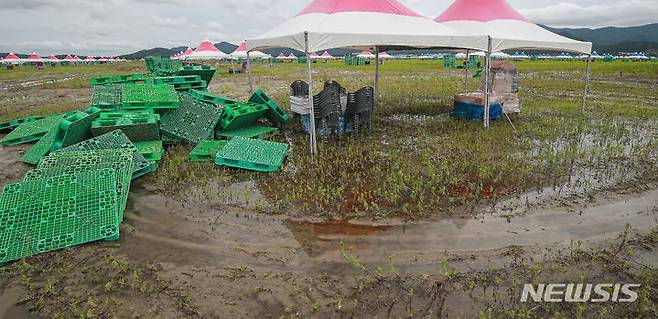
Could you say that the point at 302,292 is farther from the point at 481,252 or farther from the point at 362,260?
the point at 481,252

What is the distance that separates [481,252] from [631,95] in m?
14.7

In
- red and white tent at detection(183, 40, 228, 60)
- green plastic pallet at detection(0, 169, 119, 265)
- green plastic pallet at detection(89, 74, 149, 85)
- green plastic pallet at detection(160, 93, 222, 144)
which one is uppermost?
red and white tent at detection(183, 40, 228, 60)

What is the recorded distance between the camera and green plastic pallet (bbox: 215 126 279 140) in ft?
24.9

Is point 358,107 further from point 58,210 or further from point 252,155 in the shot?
point 58,210

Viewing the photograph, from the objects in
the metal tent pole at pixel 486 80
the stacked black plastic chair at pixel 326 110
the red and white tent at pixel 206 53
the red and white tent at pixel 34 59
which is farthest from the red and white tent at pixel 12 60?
the metal tent pole at pixel 486 80

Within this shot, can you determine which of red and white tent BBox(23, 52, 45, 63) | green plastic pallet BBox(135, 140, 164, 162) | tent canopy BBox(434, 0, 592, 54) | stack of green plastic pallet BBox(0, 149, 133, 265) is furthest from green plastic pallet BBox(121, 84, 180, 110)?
red and white tent BBox(23, 52, 45, 63)

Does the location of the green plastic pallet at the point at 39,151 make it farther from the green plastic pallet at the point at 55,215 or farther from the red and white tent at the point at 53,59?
the red and white tent at the point at 53,59

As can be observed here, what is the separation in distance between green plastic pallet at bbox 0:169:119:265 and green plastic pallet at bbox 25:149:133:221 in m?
0.26

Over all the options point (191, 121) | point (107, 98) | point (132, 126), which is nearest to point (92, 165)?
point (132, 126)

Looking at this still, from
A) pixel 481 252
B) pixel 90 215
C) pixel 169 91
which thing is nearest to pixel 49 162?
pixel 90 215

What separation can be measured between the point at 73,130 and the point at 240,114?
2890 mm

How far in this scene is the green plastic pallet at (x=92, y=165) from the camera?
445 centimetres

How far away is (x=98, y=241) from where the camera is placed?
12.6 ft

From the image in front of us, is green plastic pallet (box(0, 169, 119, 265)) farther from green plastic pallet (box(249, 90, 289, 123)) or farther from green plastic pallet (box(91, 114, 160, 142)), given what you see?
green plastic pallet (box(249, 90, 289, 123))
